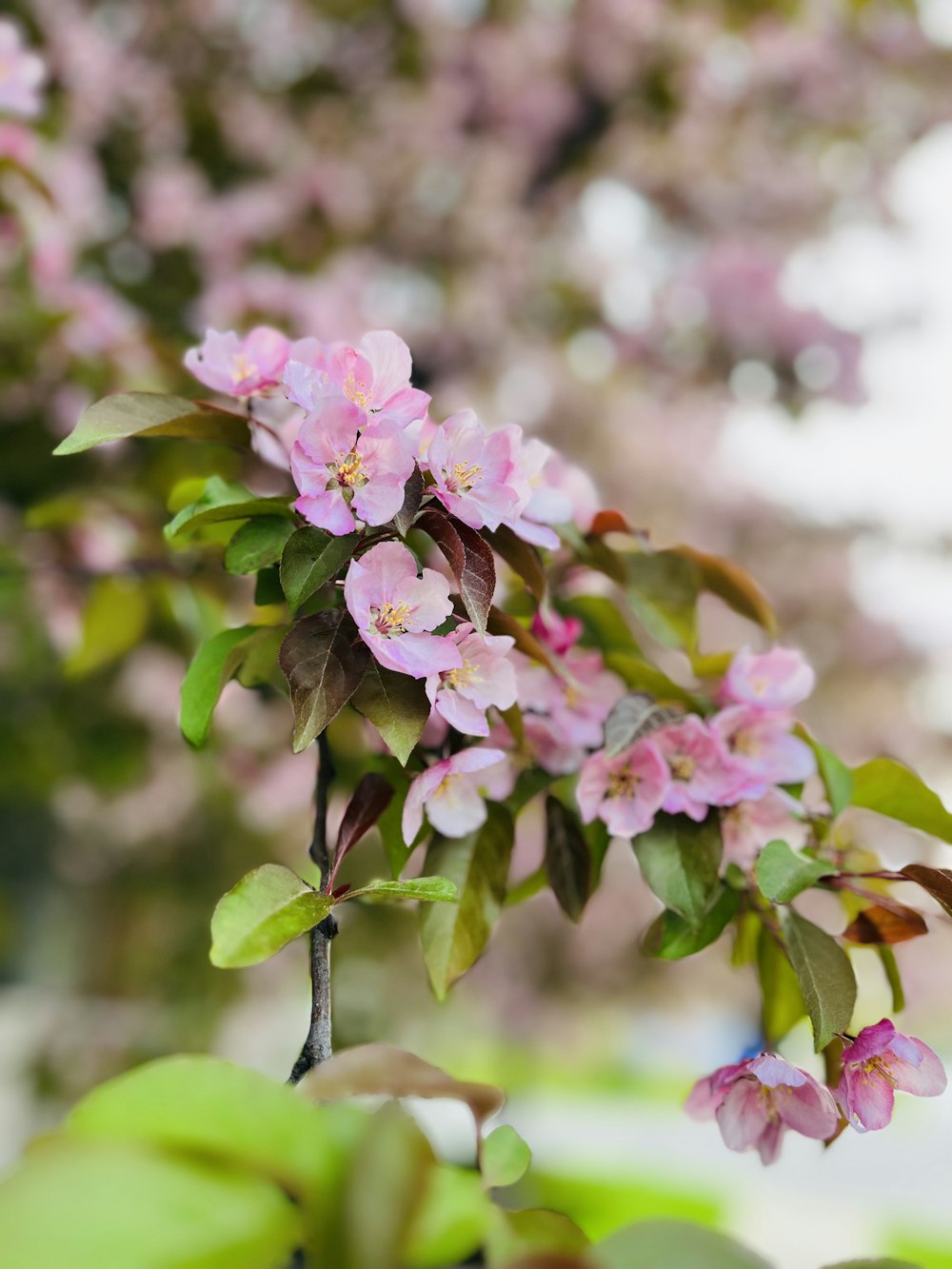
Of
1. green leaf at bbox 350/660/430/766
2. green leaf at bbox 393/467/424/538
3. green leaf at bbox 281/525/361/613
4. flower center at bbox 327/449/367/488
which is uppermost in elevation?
flower center at bbox 327/449/367/488

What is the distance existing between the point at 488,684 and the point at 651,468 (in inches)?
125

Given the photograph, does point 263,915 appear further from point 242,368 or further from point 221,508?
point 242,368

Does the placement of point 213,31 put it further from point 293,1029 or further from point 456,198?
point 293,1029

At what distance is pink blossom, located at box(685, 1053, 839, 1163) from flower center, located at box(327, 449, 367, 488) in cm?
29

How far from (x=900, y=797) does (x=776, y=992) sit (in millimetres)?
122

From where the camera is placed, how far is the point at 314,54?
Result: 2.31 meters

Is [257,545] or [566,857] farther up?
[257,545]

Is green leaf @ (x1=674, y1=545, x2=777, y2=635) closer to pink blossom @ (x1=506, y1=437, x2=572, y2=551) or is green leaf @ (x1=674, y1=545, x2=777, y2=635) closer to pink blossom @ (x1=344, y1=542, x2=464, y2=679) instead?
pink blossom @ (x1=506, y1=437, x2=572, y2=551)

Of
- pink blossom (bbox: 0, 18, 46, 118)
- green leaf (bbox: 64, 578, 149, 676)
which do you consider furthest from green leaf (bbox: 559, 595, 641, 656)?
pink blossom (bbox: 0, 18, 46, 118)

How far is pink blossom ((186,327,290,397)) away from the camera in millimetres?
538

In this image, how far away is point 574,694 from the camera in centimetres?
56

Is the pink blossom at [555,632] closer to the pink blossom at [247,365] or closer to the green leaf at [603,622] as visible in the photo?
the green leaf at [603,622]

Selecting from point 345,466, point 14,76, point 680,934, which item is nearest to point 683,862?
point 680,934

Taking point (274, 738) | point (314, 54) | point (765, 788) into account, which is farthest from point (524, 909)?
point (765, 788)
